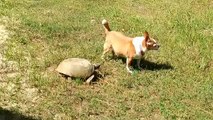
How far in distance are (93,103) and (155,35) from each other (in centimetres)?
280

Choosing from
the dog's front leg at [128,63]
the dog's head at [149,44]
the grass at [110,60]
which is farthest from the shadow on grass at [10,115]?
the dog's head at [149,44]

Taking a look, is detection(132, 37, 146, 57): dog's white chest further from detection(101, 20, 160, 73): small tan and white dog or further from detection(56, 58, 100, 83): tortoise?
detection(56, 58, 100, 83): tortoise

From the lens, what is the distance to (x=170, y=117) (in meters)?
6.96

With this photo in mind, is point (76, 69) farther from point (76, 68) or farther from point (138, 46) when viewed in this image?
point (138, 46)

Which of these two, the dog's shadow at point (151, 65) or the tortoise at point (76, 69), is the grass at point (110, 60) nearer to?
the dog's shadow at point (151, 65)

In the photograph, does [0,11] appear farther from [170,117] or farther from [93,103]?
[170,117]

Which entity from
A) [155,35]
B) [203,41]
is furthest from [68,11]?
[203,41]

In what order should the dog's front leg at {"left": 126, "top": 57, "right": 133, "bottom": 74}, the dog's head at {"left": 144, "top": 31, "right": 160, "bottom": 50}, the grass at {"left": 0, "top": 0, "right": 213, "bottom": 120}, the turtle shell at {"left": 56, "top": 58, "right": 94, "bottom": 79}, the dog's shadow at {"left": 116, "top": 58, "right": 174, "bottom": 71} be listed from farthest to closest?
the dog's shadow at {"left": 116, "top": 58, "right": 174, "bottom": 71}
the dog's front leg at {"left": 126, "top": 57, "right": 133, "bottom": 74}
the dog's head at {"left": 144, "top": 31, "right": 160, "bottom": 50}
the turtle shell at {"left": 56, "top": 58, "right": 94, "bottom": 79}
the grass at {"left": 0, "top": 0, "right": 213, "bottom": 120}

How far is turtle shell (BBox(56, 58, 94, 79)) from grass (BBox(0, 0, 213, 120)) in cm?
15

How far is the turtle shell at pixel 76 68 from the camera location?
24.5 feet

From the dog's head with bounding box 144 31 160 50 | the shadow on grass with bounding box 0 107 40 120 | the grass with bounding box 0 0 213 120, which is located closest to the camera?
the shadow on grass with bounding box 0 107 40 120

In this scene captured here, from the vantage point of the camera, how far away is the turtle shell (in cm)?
747

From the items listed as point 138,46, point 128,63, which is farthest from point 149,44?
point 128,63

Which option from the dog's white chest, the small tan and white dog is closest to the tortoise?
the small tan and white dog
